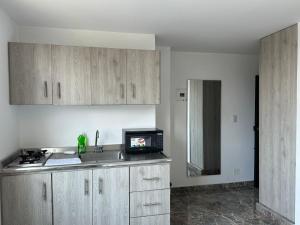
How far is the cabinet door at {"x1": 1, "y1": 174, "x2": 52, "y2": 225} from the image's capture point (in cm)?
233


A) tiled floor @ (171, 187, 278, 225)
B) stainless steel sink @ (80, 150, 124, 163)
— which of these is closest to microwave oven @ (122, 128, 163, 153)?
stainless steel sink @ (80, 150, 124, 163)

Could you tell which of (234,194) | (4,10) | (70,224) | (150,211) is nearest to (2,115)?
(4,10)

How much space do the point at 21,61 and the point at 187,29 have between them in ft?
6.18

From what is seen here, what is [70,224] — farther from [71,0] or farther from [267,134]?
[267,134]

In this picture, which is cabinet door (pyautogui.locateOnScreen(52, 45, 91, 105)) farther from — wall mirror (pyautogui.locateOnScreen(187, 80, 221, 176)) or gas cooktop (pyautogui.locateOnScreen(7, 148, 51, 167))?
wall mirror (pyautogui.locateOnScreen(187, 80, 221, 176))

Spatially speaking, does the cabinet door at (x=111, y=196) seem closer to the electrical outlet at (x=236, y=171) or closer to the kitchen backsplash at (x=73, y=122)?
the kitchen backsplash at (x=73, y=122)

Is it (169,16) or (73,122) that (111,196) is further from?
(169,16)

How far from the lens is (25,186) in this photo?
2.36 m

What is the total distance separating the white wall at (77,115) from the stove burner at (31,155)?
118 mm

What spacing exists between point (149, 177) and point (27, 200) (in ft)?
3.92

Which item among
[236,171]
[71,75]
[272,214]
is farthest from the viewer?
[236,171]

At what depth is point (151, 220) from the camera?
2684mm

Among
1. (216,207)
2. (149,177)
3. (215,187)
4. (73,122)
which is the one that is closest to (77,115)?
(73,122)

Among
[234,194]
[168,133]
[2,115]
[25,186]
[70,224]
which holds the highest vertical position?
[2,115]
